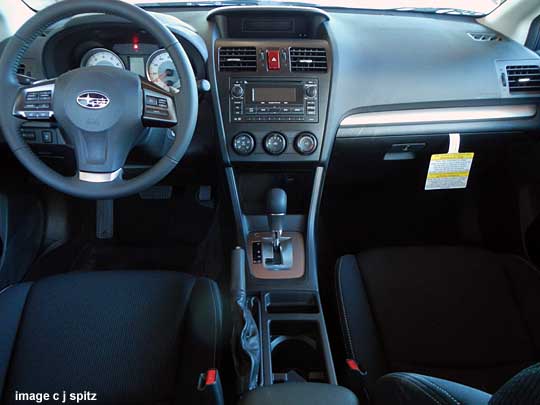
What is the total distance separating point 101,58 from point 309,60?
26.4 inches

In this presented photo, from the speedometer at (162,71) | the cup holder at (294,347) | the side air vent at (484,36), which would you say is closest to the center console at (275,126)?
the cup holder at (294,347)

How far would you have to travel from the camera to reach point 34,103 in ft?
3.54

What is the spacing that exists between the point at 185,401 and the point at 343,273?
0.72m

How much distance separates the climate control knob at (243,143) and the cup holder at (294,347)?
561 millimetres

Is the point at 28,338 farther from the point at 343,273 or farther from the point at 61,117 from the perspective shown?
the point at 343,273

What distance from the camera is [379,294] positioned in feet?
4.76

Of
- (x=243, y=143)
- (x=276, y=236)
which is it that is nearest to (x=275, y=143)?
(x=243, y=143)

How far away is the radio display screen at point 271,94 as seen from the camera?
4.69ft

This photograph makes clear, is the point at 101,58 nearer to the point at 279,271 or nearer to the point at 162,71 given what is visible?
the point at 162,71

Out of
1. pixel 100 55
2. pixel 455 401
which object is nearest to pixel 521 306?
pixel 455 401

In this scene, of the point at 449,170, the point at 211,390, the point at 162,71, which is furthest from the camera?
the point at 449,170

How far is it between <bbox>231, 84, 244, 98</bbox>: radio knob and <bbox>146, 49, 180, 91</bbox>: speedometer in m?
0.18

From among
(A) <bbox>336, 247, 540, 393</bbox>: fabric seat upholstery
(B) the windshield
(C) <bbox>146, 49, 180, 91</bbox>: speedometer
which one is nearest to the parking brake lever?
(A) <bbox>336, 247, 540, 393</bbox>: fabric seat upholstery

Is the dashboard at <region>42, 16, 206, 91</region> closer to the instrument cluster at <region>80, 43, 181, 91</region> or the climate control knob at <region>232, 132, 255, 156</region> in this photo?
the instrument cluster at <region>80, 43, 181, 91</region>
